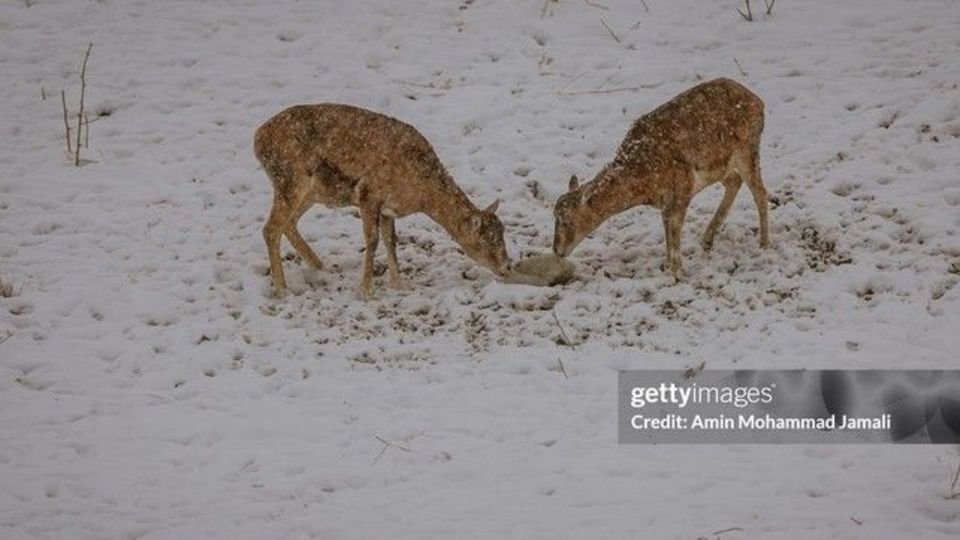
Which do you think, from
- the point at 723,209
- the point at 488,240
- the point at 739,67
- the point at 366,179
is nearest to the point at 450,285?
the point at 488,240

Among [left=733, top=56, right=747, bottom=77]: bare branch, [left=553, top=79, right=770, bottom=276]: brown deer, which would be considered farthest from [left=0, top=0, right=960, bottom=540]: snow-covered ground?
[left=553, top=79, right=770, bottom=276]: brown deer

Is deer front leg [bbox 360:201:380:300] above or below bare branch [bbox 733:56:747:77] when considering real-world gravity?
below

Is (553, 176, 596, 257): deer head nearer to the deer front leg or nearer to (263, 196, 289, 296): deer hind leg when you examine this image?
the deer front leg

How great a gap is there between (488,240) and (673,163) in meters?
1.84

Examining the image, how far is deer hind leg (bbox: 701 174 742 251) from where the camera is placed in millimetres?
10734

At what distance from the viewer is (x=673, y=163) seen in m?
10.1

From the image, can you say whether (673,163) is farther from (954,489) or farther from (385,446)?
(954,489)

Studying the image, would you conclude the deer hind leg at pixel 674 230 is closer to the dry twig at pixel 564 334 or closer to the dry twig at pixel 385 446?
the dry twig at pixel 564 334

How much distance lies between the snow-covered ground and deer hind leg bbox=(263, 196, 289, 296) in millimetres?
199

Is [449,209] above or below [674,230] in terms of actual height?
above

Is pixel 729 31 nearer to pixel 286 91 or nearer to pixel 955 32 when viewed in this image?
pixel 955 32

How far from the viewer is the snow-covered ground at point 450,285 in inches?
289

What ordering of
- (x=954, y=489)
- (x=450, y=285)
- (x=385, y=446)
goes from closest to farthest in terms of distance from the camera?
(x=954, y=489) < (x=385, y=446) < (x=450, y=285)

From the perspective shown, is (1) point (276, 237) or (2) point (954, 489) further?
(1) point (276, 237)
